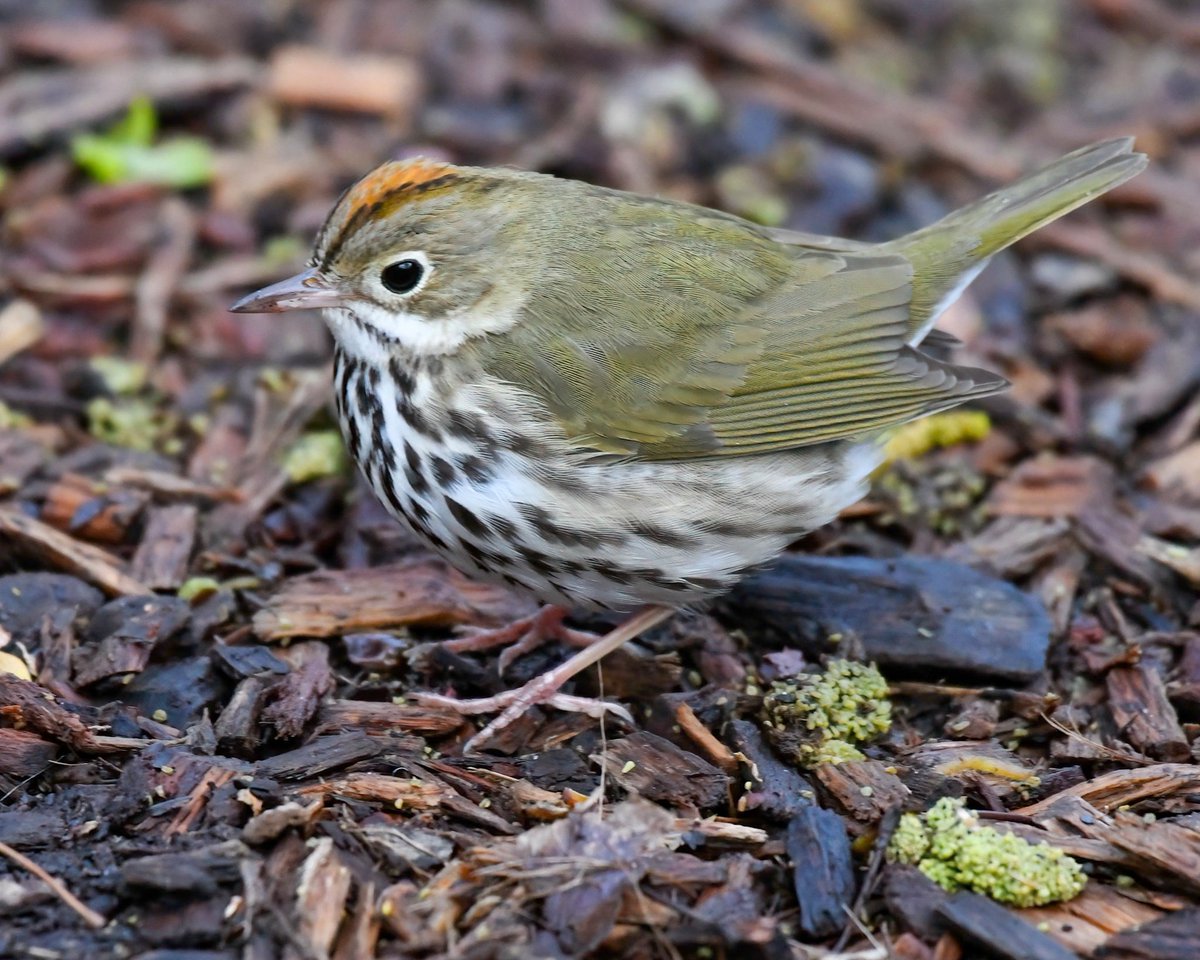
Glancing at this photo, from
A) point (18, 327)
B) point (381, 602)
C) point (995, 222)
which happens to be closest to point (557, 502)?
point (381, 602)

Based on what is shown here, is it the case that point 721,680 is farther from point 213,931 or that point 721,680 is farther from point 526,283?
point 213,931

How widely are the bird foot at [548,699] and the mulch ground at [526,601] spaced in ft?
0.21

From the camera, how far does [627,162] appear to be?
746 centimetres

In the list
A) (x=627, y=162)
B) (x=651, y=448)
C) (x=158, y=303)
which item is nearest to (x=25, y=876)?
(x=651, y=448)

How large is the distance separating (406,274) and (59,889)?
208 cm

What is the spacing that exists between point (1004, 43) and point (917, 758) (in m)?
5.42

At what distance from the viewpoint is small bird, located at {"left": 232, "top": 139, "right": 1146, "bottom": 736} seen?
181 inches

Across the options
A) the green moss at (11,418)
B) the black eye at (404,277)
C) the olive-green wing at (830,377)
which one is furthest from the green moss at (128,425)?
the olive-green wing at (830,377)

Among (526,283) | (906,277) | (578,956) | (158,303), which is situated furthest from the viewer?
(158,303)

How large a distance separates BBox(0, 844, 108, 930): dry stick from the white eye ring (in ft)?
6.49

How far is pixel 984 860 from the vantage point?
12.9ft

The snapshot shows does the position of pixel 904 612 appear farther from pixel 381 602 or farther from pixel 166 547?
pixel 166 547

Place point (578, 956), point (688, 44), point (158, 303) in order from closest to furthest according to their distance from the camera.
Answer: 1. point (578, 956)
2. point (158, 303)
3. point (688, 44)

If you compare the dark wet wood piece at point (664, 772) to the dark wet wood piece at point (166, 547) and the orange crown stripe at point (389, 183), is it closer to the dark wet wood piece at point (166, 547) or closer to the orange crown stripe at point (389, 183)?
the dark wet wood piece at point (166, 547)
